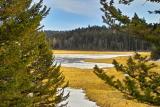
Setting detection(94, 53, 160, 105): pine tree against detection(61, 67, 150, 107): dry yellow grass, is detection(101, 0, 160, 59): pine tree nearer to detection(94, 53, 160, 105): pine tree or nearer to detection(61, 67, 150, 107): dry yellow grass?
detection(94, 53, 160, 105): pine tree

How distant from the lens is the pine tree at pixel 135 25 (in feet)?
23.6

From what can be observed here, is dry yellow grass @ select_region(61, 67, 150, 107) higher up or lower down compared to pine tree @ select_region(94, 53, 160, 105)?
lower down

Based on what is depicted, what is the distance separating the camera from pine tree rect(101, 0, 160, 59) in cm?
718

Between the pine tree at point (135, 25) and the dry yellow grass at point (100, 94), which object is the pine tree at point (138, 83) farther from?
the dry yellow grass at point (100, 94)

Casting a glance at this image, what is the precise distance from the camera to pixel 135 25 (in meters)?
7.35

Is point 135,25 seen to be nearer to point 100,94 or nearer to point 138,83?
point 138,83

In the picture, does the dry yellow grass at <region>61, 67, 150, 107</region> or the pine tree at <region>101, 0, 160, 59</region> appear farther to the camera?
the dry yellow grass at <region>61, 67, 150, 107</region>

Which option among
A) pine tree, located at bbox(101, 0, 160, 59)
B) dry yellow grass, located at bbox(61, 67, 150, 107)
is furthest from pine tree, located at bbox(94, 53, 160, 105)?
dry yellow grass, located at bbox(61, 67, 150, 107)

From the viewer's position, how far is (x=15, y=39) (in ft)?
42.9

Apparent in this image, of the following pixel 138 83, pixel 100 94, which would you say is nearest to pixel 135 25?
pixel 138 83

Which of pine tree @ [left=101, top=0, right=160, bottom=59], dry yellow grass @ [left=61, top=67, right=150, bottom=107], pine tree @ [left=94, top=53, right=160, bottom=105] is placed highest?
pine tree @ [left=101, top=0, right=160, bottom=59]

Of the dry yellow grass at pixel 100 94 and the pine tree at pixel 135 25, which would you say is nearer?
the pine tree at pixel 135 25

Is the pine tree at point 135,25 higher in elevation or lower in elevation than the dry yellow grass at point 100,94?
higher

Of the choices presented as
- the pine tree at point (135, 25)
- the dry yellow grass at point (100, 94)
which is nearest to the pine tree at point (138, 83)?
the pine tree at point (135, 25)
